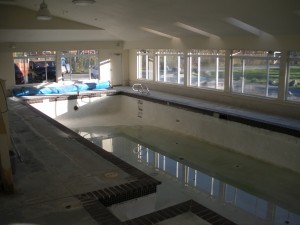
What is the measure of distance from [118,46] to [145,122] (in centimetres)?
406

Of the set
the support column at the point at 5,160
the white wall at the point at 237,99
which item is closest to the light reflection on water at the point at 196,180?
the white wall at the point at 237,99

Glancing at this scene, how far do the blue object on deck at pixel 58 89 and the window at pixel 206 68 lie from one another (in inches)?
148

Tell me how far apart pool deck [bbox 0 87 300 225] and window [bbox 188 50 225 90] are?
3.82m

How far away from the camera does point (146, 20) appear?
8828 mm

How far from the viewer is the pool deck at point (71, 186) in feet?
10.2

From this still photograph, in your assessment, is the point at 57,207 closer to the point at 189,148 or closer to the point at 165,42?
the point at 189,148

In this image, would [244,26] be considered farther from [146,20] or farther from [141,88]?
[141,88]

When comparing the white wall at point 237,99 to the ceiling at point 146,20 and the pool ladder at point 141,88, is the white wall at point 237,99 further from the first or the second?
the ceiling at point 146,20

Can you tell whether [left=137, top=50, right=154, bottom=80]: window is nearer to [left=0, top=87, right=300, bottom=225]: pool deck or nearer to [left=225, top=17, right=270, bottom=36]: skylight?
[left=225, top=17, right=270, bottom=36]: skylight

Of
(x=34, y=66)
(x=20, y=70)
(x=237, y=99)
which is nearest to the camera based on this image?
(x=237, y=99)

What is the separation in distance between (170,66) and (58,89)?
4.11 m

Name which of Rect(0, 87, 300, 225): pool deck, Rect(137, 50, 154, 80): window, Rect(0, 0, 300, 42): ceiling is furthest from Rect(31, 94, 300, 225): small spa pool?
Rect(0, 0, 300, 42): ceiling

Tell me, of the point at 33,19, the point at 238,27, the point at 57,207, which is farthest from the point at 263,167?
the point at 33,19

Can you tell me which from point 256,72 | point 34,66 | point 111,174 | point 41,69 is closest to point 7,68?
point 34,66
